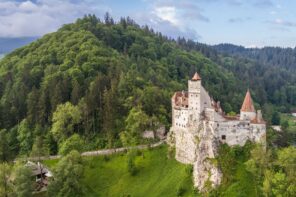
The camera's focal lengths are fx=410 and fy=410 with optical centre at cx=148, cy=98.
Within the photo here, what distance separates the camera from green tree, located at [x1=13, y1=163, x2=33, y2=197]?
8388cm

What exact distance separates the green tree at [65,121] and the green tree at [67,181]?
21100 mm

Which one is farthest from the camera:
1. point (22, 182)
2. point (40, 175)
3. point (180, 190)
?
point (40, 175)

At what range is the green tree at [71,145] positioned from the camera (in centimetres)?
10306

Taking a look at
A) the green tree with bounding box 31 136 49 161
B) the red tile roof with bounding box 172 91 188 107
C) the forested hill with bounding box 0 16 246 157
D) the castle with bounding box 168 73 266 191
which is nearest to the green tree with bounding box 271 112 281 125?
the forested hill with bounding box 0 16 246 157

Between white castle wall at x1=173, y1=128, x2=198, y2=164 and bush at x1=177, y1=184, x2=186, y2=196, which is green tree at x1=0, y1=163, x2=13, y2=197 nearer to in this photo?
bush at x1=177, y1=184, x2=186, y2=196

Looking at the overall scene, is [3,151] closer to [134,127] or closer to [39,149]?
[39,149]

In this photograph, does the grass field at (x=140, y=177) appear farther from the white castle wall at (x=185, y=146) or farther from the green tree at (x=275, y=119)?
the green tree at (x=275, y=119)

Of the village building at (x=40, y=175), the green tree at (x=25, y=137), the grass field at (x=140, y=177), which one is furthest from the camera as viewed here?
the green tree at (x=25, y=137)

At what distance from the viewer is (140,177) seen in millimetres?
92562

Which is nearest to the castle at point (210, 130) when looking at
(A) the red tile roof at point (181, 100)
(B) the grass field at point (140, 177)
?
(B) the grass field at point (140, 177)

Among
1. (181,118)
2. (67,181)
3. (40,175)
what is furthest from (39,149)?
(181,118)

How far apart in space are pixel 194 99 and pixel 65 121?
134 ft

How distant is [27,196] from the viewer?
84.4m

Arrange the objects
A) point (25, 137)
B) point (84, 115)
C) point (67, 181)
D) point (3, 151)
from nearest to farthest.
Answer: point (67, 181), point (3, 151), point (84, 115), point (25, 137)
